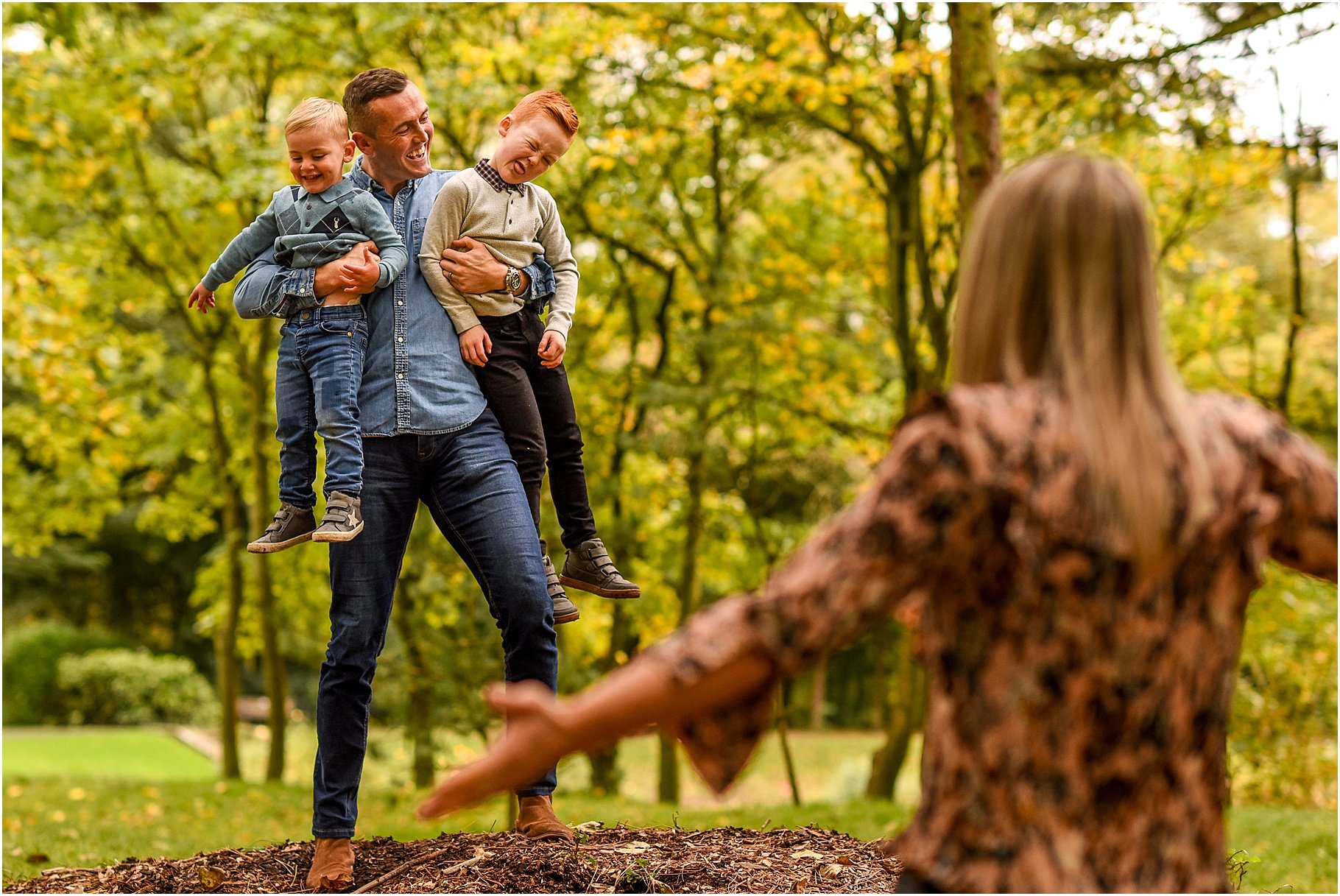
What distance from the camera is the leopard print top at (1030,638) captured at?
1650 millimetres

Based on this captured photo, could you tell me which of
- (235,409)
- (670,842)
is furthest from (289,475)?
(235,409)

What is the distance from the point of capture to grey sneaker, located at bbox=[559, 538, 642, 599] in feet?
13.2

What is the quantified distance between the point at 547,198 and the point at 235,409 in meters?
12.7

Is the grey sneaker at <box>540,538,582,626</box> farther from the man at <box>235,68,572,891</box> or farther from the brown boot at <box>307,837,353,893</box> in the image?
the brown boot at <box>307,837,353,893</box>

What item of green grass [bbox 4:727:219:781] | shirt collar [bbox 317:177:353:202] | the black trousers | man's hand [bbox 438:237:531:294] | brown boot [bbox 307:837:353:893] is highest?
shirt collar [bbox 317:177:353:202]

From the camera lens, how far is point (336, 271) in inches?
141

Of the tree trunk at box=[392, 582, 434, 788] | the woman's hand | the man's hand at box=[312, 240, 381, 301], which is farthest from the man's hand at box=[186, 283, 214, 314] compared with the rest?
the tree trunk at box=[392, 582, 434, 788]

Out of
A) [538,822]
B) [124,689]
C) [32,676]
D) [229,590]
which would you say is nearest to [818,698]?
[124,689]

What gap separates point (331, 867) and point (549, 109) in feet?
8.23

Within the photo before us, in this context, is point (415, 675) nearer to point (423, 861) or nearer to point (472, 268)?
point (423, 861)

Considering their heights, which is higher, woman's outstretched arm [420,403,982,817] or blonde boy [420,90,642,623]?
blonde boy [420,90,642,623]

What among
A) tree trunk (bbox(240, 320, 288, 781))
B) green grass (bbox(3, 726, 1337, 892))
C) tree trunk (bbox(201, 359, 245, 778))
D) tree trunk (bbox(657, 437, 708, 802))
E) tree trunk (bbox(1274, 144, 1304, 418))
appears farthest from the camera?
tree trunk (bbox(201, 359, 245, 778))

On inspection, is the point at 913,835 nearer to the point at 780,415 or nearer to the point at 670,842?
the point at 670,842

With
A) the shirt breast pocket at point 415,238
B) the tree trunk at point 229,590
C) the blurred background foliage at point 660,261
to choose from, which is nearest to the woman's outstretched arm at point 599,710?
the shirt breast pocket at point 415,238
